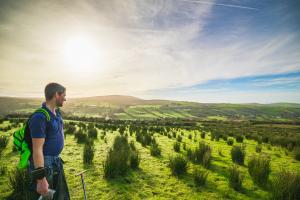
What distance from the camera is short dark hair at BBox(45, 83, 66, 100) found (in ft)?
9.07

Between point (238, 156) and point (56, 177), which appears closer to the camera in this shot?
point (56, 177)

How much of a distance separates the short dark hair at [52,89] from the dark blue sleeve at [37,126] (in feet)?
1.23

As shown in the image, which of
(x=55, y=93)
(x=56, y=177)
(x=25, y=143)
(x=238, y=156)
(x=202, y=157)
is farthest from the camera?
(x=238, y=156)

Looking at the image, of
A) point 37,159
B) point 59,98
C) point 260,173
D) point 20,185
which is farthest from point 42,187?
point 260,173

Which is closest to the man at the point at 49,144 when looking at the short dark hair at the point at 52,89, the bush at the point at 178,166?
the short dark hair at the point at 52,89

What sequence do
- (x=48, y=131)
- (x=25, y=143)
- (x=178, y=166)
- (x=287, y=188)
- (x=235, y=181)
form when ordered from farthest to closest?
(x=178, y=166), (x=235, y=181), (x=287, y=188), (x=48, y=131), (x=25, y=143)

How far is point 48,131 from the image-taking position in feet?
8.90

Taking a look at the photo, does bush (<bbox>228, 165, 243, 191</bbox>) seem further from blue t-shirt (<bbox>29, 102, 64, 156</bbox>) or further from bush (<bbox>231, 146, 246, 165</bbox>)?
blue t-shirt (<bbox>29, 102, 64, 156</bbox>)

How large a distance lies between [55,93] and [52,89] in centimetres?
7

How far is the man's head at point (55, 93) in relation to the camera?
109 inches

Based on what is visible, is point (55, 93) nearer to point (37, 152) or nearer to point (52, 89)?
point (52, 89)

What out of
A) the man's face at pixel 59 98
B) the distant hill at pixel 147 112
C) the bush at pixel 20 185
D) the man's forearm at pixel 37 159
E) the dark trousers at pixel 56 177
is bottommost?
the distant hill at pixel 147 112

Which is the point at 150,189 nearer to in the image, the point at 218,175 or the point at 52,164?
the point at 218,175

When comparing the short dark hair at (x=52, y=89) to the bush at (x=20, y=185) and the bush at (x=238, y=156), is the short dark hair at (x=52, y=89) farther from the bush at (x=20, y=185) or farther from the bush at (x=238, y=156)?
the bush at (x=238, y=156)
